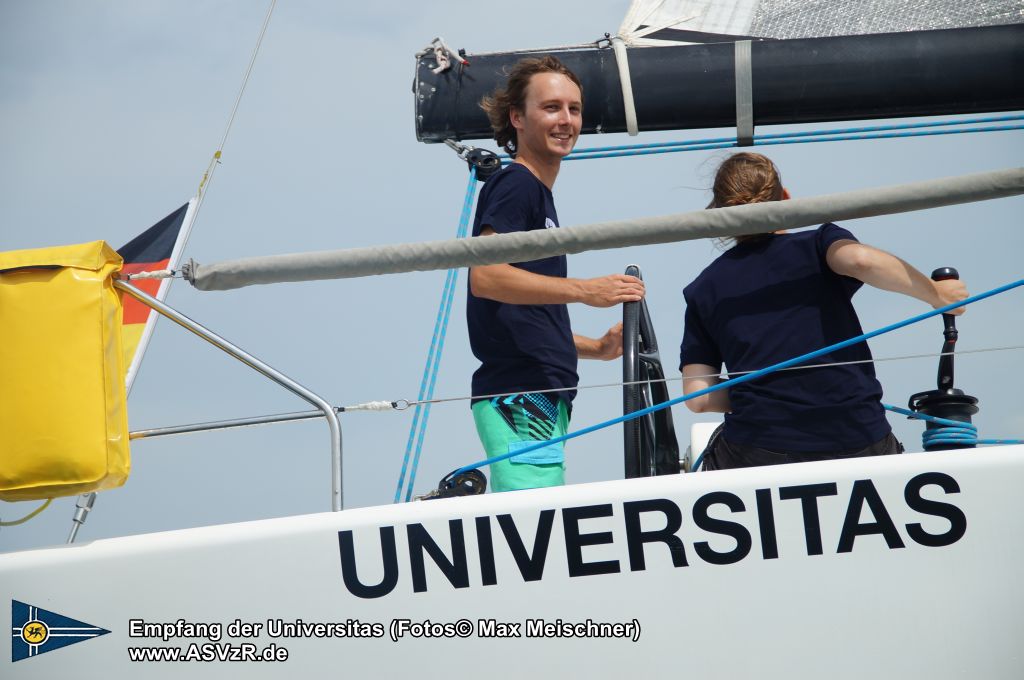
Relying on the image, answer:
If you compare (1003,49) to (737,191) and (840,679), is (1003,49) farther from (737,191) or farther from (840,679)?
(840,679)

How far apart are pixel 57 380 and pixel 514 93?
4.35 feet

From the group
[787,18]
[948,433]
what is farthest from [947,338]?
[787,18]

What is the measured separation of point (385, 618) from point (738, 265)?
106cm

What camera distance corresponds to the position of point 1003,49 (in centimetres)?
318

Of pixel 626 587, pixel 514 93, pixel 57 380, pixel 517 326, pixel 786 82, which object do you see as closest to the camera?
pixel 626 587

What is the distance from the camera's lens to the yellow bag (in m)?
2.04

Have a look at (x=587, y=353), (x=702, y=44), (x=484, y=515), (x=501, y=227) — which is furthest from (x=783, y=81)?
(x=484, y=515)

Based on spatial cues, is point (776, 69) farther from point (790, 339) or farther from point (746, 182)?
point (790, 339)

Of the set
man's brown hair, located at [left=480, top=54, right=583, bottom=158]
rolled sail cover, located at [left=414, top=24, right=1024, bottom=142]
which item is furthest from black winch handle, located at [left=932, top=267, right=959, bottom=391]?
rolled sail cover, located at [left=414, top=24, right=1024, bottom=142]

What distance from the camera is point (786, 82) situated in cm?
330

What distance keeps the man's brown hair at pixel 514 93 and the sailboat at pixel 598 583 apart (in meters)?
1.20

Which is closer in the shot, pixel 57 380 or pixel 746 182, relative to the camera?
pixel 57 380

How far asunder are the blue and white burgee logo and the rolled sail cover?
1.97 metres

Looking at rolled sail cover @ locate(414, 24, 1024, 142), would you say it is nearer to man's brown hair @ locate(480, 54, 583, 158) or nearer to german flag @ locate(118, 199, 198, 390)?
man's brown hair @ locate(480, 54, 583, 158)
